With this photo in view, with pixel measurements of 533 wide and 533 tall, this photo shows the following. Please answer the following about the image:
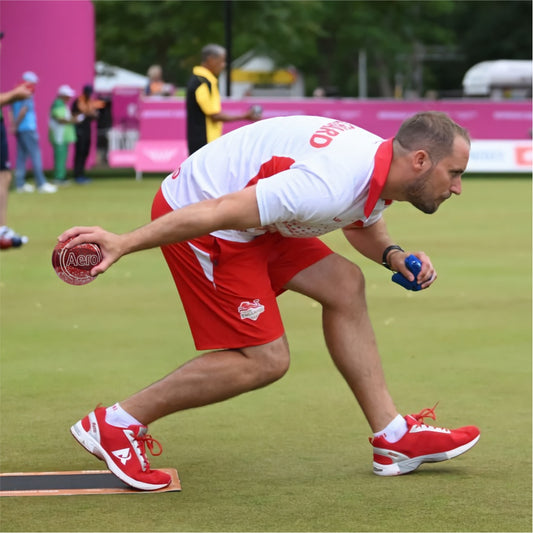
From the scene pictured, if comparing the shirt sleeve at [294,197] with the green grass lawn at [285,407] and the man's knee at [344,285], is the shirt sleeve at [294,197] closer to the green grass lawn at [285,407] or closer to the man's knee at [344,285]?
the man's knee at [344,285]

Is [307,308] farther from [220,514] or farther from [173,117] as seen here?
[173,117]

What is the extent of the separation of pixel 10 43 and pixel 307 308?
1911cm

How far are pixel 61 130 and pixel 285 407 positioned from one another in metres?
18.3

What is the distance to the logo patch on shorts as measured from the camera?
4773mm

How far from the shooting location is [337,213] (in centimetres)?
438

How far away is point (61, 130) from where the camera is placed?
78.3 feet

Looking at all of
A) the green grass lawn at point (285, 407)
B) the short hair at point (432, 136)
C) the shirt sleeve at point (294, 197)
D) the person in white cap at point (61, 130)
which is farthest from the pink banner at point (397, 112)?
the shirt sleeve at point (294, 197)

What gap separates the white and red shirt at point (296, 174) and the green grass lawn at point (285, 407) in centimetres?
104

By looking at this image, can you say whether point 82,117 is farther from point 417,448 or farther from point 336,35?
point 336,35

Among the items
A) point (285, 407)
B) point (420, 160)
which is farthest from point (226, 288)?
point (285, 407)

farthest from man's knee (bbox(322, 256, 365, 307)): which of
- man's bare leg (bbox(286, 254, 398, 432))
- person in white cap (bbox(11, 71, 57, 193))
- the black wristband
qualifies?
person in white cap (bbox(11, 71, 57, 193))

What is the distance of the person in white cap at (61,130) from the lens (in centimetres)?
2350

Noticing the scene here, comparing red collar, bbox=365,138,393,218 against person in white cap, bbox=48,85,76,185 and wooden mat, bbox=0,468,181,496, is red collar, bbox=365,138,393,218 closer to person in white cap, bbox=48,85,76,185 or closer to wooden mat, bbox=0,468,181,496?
wooden mat, bbox=0,468,181,496

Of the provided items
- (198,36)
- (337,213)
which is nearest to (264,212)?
(337,213)
